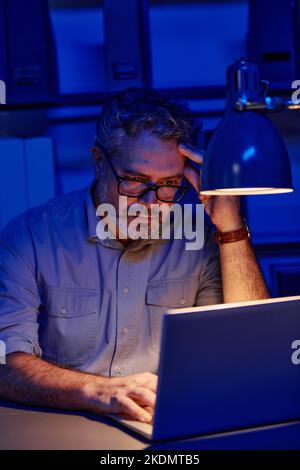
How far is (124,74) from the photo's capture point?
288cm

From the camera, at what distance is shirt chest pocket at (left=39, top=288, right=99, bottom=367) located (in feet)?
7.53

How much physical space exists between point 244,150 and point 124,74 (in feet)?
4.58

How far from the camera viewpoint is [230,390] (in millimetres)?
1580

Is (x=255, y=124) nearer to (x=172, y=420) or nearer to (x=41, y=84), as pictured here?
(x=172, y=420)

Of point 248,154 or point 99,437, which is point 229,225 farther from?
point 99,437

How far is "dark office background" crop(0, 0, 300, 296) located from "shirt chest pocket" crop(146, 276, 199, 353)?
65 cm

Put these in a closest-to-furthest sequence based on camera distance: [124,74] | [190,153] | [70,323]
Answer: [190,153], [70,323], [124,74]

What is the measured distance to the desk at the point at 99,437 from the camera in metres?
1.54

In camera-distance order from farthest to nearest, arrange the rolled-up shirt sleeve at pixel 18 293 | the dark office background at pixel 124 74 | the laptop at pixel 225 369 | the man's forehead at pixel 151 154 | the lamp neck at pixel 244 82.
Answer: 1. the dark office background at pixel 124 74
2. the man's forehead at pixel 151 154
3. the rolled-up shirt sleeve at pixel 18 293
4. the lamp neck at pixel 244 82
5. the laptop at pixel 225 369

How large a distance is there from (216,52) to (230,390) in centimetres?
185

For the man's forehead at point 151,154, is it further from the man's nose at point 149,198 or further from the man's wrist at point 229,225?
the man's wrist at point 229,225

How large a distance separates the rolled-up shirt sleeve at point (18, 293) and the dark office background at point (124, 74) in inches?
27.1

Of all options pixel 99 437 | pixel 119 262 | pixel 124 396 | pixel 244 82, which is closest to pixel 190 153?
pixel 119 262

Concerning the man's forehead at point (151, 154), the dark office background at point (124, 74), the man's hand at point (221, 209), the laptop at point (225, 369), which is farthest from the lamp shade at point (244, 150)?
the dark office background at point (124, 74)
